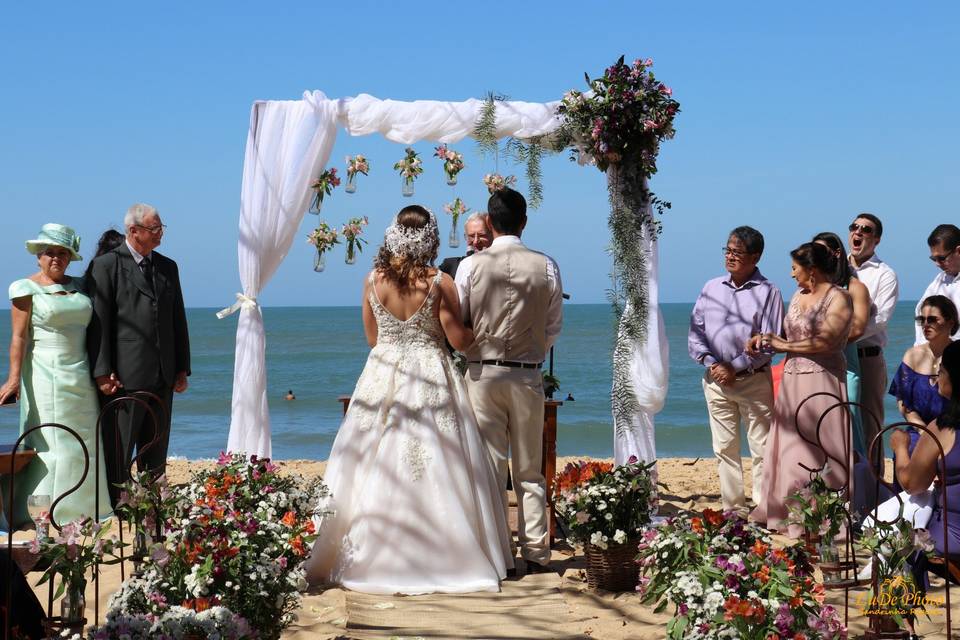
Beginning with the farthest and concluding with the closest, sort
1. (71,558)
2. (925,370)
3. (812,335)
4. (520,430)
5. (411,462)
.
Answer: (812,335) → (925,370) → (520,430) → (411,462) → (71,558)

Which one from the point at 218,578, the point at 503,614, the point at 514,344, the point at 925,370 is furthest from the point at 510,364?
the point at 925,370

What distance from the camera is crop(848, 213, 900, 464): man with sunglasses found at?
22.5 feet

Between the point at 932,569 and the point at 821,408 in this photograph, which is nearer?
the point at 932,569

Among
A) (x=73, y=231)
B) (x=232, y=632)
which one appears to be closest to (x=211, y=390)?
(x=73, y=231)

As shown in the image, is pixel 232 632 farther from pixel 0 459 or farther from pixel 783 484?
pixel 783 484

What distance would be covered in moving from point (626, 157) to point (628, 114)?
29cm

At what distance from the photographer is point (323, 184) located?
7.15 m

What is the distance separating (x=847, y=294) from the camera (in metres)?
6.03

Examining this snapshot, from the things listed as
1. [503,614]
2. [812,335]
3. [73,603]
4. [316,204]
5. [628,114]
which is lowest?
[503,614]

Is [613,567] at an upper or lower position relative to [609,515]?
lower

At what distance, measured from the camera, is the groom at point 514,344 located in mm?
5184

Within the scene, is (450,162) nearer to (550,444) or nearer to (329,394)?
(550,444)

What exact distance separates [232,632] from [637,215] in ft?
13.5

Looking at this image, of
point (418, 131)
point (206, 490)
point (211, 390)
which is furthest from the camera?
point (211, 390)
